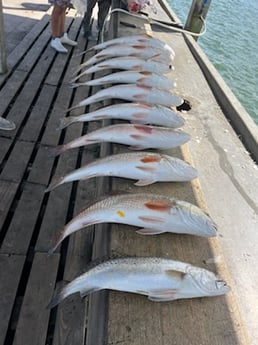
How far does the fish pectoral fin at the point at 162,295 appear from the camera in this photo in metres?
1.74

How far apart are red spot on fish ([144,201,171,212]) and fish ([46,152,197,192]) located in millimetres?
342

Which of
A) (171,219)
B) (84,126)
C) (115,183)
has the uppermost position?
(171,219)

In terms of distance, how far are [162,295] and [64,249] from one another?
127 cm

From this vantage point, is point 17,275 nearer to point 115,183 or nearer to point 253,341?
point 115,183

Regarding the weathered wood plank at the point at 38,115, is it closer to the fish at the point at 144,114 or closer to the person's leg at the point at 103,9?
the fish at the point at 144,114

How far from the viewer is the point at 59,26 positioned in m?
5.55

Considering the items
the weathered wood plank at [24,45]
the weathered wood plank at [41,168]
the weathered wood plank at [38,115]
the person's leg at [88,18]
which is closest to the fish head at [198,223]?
the weathered wood plank at [41,168]

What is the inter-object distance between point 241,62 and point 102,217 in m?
9.15

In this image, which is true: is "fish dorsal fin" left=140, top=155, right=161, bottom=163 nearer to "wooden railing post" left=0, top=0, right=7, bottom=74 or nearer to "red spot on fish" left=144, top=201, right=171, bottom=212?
"red spot on fish" left=144, top=201, right=171, bottom=212

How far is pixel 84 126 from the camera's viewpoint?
4.36 meters

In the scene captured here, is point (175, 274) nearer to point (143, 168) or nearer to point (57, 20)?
point (143, 168)

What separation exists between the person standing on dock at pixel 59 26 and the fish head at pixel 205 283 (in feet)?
14.9

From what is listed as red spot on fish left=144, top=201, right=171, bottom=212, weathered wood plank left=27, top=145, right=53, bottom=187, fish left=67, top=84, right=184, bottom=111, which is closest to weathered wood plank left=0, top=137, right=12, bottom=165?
weathered wood plank left=27, top=145, right=53, bottom=187

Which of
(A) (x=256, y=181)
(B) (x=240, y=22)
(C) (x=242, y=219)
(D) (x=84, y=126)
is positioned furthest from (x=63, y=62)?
(B) (x=240, y=22)
